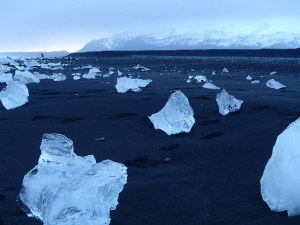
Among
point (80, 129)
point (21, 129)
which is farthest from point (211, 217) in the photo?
point (21, 129)

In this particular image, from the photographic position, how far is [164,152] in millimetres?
2748

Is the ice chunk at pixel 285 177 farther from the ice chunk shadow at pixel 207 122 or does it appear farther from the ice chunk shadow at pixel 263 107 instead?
the ice chunk shadow at pixel 263 107

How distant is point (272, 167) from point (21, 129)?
2326 mm

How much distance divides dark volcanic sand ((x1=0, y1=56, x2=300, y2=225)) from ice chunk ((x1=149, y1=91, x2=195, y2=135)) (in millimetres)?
73

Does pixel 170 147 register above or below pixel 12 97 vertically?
below

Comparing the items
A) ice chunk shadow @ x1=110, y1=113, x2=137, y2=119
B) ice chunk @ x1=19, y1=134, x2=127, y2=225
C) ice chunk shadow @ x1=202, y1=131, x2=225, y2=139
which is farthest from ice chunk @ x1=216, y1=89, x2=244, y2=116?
ice chunk @ x1=19, y1=134, x2=127, y2=225

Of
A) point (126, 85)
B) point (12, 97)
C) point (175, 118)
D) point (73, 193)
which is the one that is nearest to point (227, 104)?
point (175, 118)

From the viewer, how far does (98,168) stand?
168 cm

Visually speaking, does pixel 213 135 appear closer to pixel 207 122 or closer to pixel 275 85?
pixel 207 122

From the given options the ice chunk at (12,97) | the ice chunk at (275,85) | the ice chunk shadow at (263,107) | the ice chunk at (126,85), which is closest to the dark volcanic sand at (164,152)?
the ice chunk shadow at (263,107)

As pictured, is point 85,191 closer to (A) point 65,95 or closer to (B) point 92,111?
(B) point 92,111

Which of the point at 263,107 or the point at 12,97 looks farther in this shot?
the point at 12,97

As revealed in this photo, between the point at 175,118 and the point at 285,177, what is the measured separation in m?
1.62

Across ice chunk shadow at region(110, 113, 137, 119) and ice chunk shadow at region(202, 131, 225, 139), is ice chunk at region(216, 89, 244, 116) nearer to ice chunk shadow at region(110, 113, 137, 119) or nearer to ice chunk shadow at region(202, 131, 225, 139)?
ice chunk shadow at region(202, 131, 225, 139)
